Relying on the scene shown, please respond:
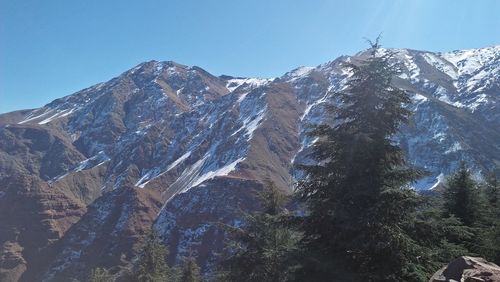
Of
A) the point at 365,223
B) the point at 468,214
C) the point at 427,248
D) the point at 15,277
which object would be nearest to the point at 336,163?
the point at 365,223

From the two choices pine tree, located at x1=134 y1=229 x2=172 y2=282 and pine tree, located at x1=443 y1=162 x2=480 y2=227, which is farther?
pine tree, located at x1=134 y1=229 x2=172 y2=282

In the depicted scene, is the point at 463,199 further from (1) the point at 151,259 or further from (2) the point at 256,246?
(1) the point at 151,259

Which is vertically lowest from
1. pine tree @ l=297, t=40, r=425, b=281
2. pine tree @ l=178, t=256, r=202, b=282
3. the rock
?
pine tree @ l=178, t=256, r=202, b=282

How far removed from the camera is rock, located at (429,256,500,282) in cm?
951

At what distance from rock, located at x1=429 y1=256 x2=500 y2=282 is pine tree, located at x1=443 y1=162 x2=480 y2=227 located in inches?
637

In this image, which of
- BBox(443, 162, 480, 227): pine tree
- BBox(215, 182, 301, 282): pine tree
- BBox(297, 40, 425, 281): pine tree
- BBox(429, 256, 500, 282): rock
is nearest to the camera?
BBox(429, 256, 500, 282): rock

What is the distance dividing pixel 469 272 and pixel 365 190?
13.3 ft

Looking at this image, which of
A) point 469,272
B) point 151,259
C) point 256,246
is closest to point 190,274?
point 151,259

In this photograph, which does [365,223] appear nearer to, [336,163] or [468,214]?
[336,163]

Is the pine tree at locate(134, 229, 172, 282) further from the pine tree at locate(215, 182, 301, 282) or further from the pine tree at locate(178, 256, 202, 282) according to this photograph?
the pine tree at locate(215, 182, 301, 282)

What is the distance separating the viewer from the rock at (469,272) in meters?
9.51

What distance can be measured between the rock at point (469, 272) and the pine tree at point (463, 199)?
16168mm

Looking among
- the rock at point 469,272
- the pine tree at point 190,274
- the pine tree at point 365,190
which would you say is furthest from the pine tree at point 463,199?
the pine tree at point 190,274

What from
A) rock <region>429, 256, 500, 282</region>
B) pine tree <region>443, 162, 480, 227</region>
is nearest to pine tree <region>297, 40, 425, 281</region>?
rock <region>429, 256, 500, 282</region>
